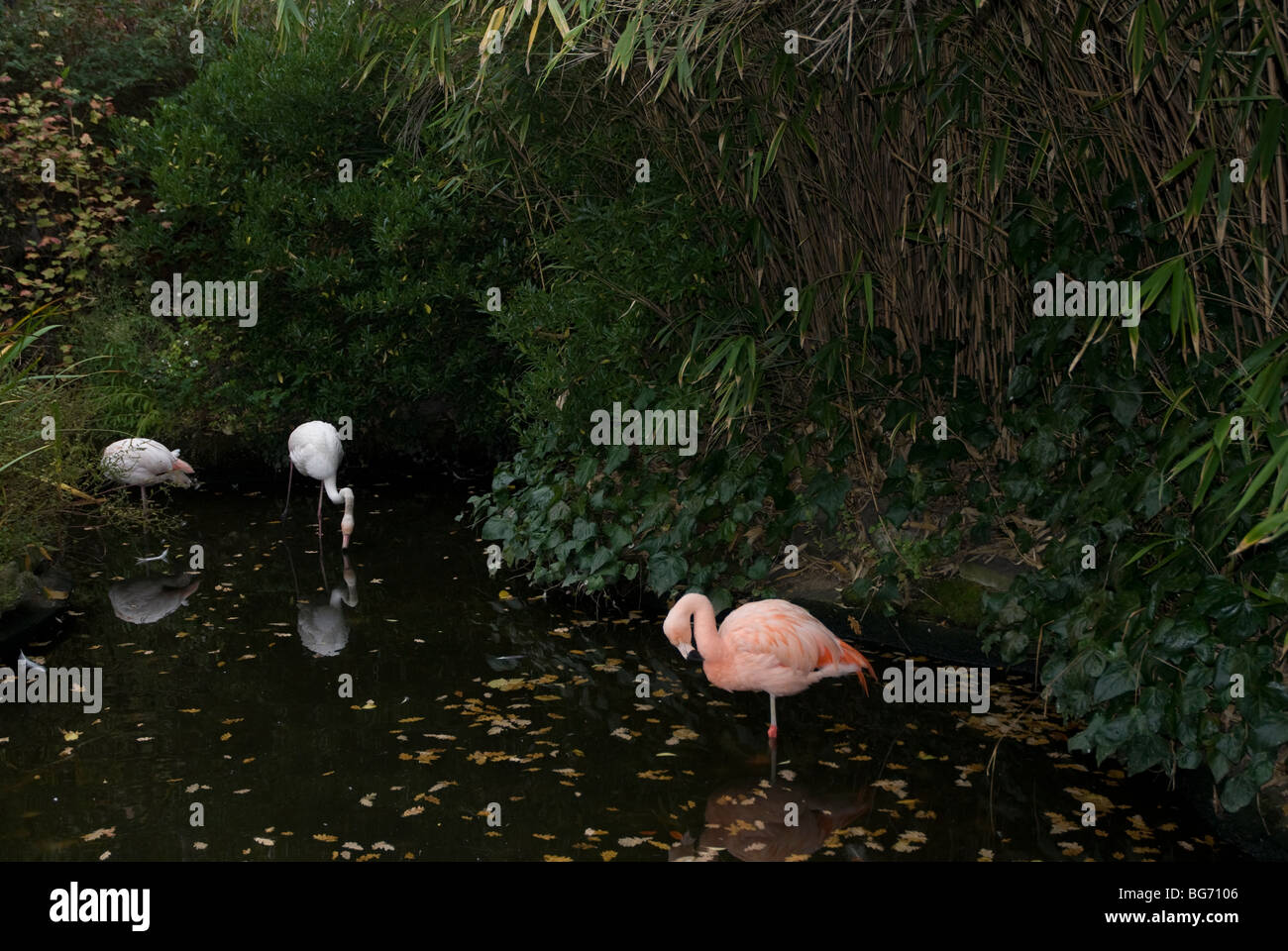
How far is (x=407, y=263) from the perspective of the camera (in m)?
8.66

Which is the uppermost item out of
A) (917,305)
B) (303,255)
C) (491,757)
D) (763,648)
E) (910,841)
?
(303,255)

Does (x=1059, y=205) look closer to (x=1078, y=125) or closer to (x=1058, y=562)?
(x=1078, y=125)

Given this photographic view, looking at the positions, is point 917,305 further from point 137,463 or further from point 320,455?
point 137,463

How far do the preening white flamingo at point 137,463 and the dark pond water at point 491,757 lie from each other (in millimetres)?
1038

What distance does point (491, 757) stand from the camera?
14.5ft

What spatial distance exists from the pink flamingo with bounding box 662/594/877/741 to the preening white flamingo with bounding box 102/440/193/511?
3.99 metres

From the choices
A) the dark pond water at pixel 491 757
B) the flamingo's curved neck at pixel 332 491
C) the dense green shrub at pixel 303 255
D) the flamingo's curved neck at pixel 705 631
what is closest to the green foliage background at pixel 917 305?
the dense green shrub at pixel 303 255

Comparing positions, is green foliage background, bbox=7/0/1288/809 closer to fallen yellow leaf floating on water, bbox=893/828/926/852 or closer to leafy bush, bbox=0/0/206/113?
fallen yellow leaf floating on water, bbox=893/828/926/852

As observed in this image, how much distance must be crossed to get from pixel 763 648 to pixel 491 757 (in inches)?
42.3

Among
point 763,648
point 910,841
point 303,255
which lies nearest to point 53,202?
point 303,255

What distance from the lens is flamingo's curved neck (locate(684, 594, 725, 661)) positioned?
14.8 ft

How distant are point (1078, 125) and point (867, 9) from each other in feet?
3.01

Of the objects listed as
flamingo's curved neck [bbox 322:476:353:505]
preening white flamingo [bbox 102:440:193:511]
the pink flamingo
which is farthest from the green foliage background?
preening white flamingo [bbox 102:440:193:511]

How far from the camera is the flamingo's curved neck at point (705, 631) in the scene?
451 cm
